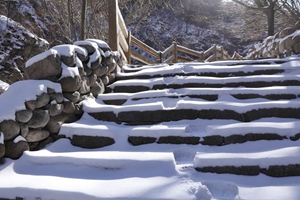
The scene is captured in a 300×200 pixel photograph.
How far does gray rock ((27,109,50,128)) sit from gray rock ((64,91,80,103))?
298 millimetres

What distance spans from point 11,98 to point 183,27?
16.6 metres

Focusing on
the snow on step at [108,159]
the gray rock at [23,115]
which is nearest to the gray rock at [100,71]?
the gray rock at [23,115]

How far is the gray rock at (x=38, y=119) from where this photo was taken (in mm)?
1790

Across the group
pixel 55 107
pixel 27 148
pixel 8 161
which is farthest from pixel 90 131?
pixel 8 161

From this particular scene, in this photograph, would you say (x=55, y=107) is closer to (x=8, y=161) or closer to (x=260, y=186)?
(x=8, y=161)

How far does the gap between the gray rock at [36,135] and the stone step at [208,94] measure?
2.49 ft

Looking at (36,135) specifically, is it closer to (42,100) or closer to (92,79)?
(42,100)

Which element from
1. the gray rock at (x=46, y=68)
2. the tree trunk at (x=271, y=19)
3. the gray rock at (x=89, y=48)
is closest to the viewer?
the gray rock at (x=46, y=68)

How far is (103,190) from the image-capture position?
4.45 feet

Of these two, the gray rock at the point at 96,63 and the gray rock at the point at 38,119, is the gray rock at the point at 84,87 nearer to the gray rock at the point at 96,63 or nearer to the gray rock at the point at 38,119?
the gray rock at the point at 96,63

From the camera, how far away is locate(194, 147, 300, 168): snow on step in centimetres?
146

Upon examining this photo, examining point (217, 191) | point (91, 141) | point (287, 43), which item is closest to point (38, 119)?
point (91, 141)

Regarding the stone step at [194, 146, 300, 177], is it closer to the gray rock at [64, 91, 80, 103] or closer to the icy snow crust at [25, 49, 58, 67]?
the gray rock at [64, 91, 80, 103]

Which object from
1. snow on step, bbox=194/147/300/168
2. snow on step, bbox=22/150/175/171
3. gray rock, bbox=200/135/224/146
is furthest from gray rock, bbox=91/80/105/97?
snow on step, bbox=194/147/300/168
